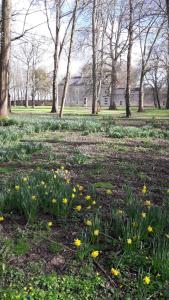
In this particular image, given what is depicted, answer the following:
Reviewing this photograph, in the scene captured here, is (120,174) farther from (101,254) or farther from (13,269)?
(13,269)

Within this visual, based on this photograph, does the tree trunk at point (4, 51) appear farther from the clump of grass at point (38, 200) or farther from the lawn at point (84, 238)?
the clump of grass at point (38, 200)

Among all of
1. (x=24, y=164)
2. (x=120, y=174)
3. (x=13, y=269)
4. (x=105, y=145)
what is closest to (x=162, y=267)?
(x=13, y=269)

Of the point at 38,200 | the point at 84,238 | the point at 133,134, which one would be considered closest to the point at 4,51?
the point at 133,134

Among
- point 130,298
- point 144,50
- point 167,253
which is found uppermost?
point 144,50

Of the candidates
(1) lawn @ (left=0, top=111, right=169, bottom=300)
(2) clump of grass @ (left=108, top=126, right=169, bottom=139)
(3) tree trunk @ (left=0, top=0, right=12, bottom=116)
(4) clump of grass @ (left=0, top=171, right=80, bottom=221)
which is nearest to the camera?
(1) lawn @ (left=0, top=111, right=169, bottom=300)

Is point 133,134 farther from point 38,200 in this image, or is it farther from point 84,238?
point 84,238

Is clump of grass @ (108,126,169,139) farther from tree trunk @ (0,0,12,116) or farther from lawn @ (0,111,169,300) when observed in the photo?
tree trunk @ (0,0,12,116)

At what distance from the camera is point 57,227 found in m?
3.37

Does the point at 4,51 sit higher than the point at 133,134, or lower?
higher

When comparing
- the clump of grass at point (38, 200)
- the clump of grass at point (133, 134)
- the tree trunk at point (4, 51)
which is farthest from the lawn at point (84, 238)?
the tree trunk at point (4, 51)

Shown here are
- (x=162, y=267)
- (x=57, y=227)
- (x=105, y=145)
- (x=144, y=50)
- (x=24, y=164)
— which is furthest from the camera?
(x=144, y=50)

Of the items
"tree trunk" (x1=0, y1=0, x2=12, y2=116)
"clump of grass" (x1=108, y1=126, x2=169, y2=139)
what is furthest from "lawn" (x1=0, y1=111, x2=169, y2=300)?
"tree trunk" (x1=0, y1=0, x2=12, y2=116)

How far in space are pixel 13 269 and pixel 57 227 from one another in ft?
2.79

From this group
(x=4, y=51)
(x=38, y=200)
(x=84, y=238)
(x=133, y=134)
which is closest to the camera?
(x=84, y=238)
